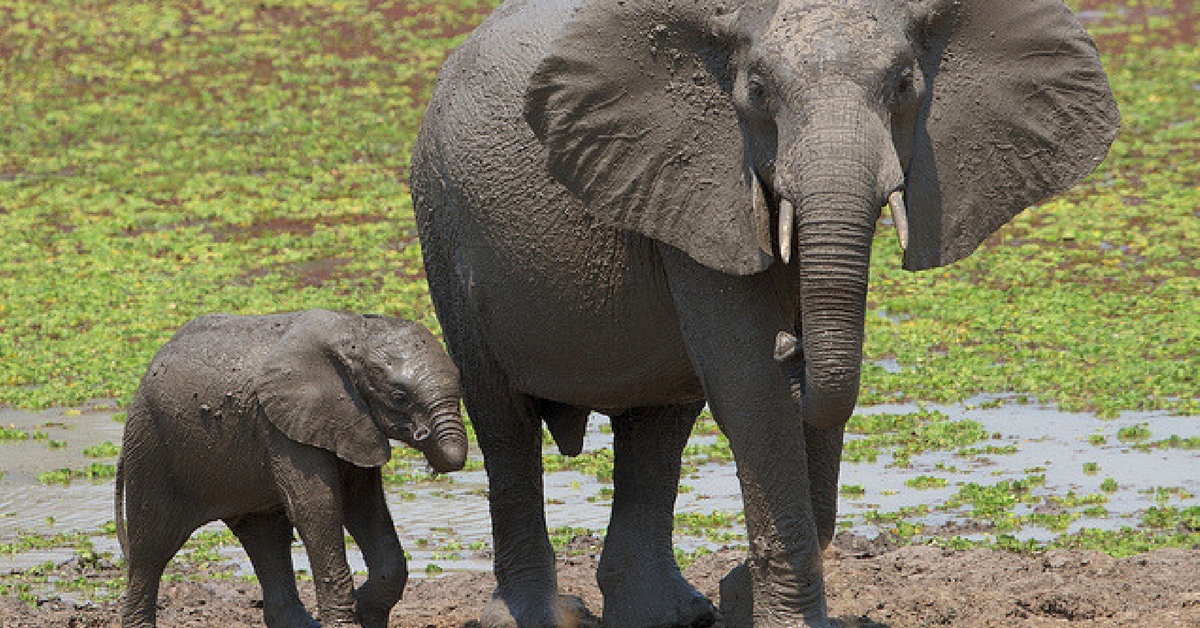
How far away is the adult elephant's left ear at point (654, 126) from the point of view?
6.92 metres

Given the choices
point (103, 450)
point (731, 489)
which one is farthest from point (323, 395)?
point (103, 450)

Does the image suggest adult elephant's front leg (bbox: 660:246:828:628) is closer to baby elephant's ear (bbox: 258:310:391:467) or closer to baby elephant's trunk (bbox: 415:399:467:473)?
baby elephant's trunk (bbox: 415:399:467:473)

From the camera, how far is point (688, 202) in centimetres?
705

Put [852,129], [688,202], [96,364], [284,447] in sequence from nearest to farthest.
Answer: [852,129], [688,202], [284,447], [96,364]

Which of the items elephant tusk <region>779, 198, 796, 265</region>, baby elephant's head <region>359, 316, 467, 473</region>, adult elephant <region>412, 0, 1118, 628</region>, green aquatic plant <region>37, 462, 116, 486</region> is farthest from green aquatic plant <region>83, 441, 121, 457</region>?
elephant tusk <region>779, 198, 796, 265</region>

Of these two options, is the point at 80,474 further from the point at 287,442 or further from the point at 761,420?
Answer: the point at 761,420

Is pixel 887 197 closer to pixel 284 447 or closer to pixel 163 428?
pixel 284 447

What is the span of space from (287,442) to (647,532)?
4.93 feet

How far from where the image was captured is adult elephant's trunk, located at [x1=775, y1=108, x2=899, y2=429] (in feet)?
20.5

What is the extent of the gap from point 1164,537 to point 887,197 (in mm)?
3765

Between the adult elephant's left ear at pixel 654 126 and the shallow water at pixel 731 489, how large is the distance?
9.99 feet

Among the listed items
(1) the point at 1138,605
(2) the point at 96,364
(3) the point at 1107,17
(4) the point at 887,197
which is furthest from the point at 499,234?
(3) the point at 1107,17

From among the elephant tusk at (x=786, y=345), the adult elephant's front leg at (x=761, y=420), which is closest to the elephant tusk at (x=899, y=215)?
the elephant tusk at (x=786, y=345)

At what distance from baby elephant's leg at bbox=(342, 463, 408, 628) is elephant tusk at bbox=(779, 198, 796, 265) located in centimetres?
219
